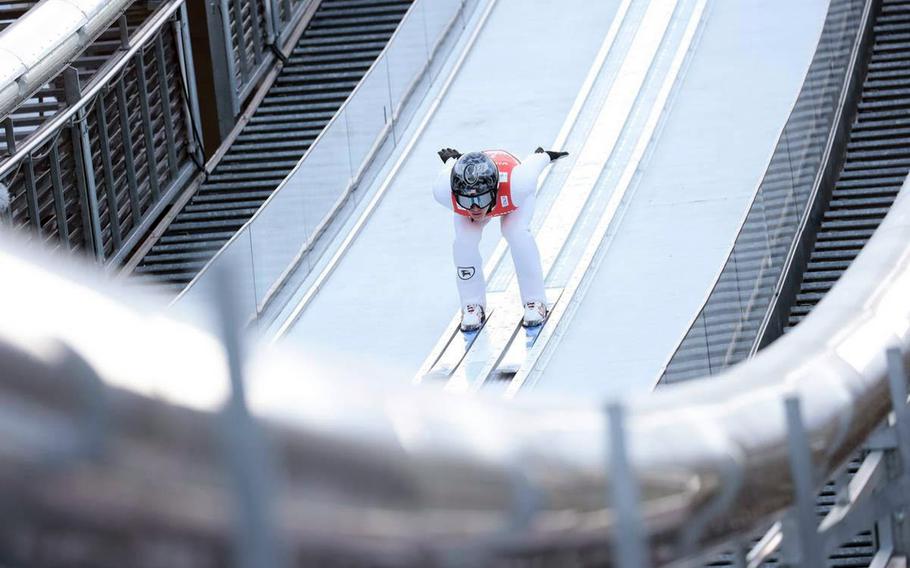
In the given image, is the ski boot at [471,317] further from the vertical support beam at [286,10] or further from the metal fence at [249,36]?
the vertical support beam at [286,10]

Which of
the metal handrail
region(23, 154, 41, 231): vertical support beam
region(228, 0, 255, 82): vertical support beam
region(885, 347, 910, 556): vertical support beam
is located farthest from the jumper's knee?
region(228, 0, 255, 82): vertical support beam

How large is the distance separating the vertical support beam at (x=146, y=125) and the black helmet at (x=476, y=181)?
19.3 feet

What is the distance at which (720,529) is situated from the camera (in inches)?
159

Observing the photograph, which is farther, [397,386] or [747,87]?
[747,87]

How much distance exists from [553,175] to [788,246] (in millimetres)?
2138

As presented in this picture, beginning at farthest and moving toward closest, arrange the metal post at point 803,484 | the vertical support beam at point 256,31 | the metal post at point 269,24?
the metal post at point 269,24 < the vertical support beam at point 256,31 < the metal post at point 803,484

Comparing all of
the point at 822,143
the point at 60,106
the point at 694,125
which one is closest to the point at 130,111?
the point at 60,106

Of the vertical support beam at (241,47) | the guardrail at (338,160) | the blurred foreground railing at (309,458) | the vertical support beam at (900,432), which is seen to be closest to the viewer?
the blurred foreground railing at (309,458)

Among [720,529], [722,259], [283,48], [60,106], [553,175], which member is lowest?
[720,529]

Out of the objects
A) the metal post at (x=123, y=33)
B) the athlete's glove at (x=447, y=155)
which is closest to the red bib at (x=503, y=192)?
the athlete's glove at (x=447, y=155)

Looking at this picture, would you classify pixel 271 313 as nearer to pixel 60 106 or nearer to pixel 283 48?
pixel 60 106

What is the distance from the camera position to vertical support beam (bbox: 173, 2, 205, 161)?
16.0 metres

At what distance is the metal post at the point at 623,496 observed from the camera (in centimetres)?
322

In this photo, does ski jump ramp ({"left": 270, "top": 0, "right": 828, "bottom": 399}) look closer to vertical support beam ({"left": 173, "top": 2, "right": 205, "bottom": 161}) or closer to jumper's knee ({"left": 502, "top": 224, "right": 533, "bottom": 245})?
jumper's knee ({"left": 502, "top": 224, "right": 533, "bottom": 245})
